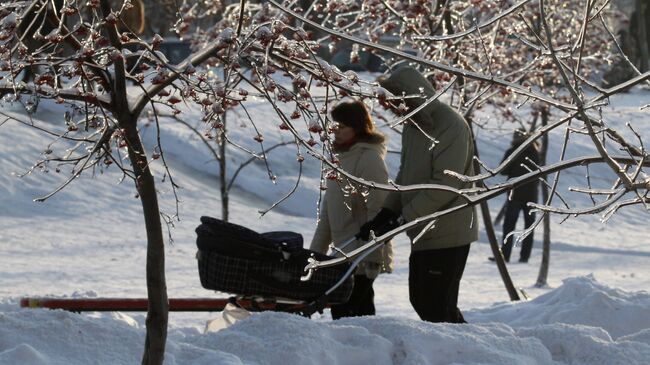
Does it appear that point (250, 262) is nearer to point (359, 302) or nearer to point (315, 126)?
point (359, 302)

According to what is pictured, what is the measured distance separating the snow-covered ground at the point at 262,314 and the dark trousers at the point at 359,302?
682 millimetres

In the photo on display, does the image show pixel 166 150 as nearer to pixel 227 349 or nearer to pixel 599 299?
pixel 599 299

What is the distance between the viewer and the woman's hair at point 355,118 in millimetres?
7035

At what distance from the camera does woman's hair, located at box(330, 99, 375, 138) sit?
7.04 meters

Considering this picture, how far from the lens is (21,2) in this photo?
15.3ft

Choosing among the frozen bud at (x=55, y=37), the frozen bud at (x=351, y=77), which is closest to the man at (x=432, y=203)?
the frozen bud at (x=351, y=77)

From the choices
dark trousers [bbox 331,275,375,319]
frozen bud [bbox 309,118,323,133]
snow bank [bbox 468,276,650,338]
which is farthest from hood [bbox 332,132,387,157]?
frozen bud [bbox 309,118,323,133]

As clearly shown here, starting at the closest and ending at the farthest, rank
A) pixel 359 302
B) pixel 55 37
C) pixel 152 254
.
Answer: pixel 55 37, pixel 152 254, pixel 359 302

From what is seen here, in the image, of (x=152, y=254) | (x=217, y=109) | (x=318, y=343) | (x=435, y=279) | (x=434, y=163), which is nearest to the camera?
(x=217, y=109)

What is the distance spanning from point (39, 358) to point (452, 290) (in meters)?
2.38

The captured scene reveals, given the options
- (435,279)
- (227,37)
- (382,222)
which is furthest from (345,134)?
(227,37)

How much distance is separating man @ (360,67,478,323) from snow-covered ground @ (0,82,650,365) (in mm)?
379

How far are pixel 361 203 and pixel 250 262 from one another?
3.12 feet

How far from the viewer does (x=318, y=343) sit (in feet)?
18.7
